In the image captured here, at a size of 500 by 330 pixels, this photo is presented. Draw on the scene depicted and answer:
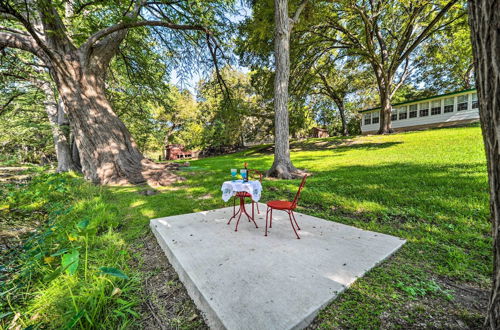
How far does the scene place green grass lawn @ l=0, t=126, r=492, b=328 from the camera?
1.70 metres

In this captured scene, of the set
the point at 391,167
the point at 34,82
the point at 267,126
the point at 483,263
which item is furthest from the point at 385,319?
the point at 267,126

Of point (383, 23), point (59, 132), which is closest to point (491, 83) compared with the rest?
point (59, 132)

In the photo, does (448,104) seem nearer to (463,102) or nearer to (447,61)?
(463,102)

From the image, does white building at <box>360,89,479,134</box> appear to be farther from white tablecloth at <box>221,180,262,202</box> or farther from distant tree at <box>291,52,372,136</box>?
white tablecloth at <box>221,180,262,202</box>

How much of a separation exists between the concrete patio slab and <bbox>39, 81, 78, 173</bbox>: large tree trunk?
1078cm

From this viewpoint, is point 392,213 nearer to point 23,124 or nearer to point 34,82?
point 23,124

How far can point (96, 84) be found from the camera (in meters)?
8.12

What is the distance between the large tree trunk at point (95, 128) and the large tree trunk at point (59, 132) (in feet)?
12.4

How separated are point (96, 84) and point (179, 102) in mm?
A: 17990

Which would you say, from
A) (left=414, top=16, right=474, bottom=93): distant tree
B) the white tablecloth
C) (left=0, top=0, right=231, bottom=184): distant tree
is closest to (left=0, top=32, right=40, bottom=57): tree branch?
(left=0, top=0, right=231, bottom=184): distant tree

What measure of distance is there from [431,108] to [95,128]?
88.0 feet

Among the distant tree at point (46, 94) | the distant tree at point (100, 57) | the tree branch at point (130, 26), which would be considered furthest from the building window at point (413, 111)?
the distant tree at point (46, 94)

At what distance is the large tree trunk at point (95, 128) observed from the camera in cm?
743

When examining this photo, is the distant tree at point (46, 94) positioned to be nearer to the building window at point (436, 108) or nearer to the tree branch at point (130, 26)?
the tree branch at point (130, 26)
